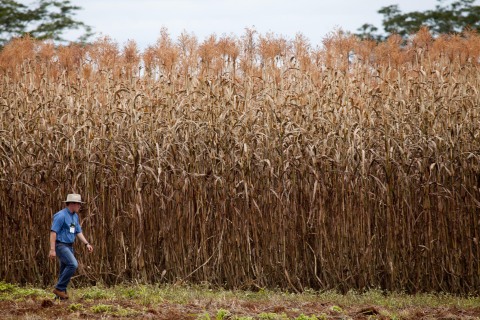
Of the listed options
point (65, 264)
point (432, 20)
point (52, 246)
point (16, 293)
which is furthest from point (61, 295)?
point (432, 20)

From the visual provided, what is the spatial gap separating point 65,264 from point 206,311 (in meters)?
2.11

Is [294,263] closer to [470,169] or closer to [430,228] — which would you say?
[430,228]

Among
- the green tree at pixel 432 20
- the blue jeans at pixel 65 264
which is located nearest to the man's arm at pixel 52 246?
the blue jeans at pixel 65 264

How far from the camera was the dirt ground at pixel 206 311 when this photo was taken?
792cm

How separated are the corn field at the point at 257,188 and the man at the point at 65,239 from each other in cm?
130

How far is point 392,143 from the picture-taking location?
10.6 metres

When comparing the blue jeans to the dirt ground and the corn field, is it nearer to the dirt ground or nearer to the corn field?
the dirt ground

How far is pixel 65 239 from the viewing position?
30.2ft

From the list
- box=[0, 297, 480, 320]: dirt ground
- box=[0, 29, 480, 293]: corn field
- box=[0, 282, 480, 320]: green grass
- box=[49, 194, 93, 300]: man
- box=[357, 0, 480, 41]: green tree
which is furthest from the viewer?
box=[357, 0, 480, 41]: green tree

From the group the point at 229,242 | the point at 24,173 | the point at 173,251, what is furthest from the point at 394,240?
the point at 24,173

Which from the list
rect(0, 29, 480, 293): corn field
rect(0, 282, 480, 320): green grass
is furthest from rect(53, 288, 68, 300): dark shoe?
rect(0, 29, 480, 293): corn field

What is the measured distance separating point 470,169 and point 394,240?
4.76ft

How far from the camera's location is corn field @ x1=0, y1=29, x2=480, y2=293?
1033 centimetres

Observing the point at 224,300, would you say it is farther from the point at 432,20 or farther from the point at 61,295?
the point at 432,20
